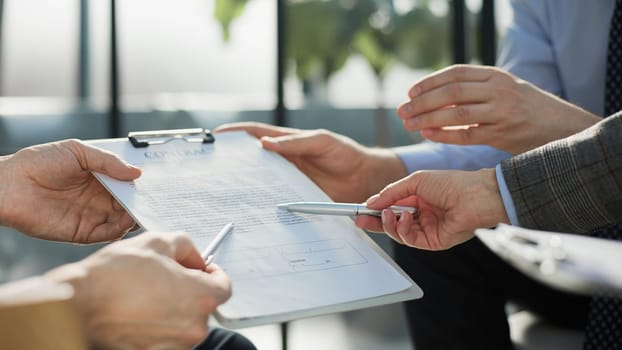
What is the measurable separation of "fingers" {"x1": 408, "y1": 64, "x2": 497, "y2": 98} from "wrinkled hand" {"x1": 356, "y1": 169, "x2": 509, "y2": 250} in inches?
7.1

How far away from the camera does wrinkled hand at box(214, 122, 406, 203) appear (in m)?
1.03

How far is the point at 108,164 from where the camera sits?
2.56ft

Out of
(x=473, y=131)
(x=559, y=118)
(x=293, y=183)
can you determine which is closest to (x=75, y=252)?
(x=293, y=183)

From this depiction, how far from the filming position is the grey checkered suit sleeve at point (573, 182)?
0.72m

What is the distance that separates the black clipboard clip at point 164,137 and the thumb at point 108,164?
83 millimetres

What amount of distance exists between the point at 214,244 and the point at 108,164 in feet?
0.62

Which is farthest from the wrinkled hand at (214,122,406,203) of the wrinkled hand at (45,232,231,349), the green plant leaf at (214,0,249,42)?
the green plant leaf at (214,0,249,42)

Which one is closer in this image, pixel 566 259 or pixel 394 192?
pixel 566 259

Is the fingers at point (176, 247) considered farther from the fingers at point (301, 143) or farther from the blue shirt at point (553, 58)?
the blue shirt at point (553, 58)

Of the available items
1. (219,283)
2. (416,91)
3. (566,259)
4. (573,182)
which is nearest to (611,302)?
(573,182)

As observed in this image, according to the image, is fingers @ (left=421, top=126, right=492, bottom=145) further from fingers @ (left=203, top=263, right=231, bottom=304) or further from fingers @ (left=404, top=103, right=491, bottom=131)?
fingers @ (left=203, top=263, right=231, bottom=304)

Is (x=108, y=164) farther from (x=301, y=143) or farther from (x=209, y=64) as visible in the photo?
(x=209, y=64)

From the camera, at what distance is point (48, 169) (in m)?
0.83

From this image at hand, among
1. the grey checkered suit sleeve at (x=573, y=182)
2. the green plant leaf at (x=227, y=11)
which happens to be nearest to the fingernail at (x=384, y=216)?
the grey checkered suit sleeve at (x=573, y=182)
